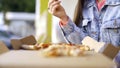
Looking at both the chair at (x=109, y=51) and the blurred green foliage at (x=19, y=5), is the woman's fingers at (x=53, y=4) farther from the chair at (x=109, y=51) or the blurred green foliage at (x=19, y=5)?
the blurred green foliage at (x=19, y=5)

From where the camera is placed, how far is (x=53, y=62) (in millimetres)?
747

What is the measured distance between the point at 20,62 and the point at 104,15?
59cm

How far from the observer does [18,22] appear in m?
17.8

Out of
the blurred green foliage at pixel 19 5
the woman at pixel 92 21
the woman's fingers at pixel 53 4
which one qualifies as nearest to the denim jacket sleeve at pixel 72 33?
the woman at pixel 92 21

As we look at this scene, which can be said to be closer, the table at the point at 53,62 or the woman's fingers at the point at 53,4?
the table at the point at 53,62

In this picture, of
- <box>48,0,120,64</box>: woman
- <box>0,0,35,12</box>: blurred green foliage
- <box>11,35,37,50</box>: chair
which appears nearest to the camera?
<box>11,35,37,50</box>: chair

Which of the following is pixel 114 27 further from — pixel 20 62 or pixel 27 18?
pixel 27 18

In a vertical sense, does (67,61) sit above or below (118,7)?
below

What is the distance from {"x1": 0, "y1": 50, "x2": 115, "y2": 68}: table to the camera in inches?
28.8

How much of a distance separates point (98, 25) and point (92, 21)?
0.03 metres

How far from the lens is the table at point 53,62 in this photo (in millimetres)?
731

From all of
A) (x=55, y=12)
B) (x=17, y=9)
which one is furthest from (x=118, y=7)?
A: (x=17, y=9)

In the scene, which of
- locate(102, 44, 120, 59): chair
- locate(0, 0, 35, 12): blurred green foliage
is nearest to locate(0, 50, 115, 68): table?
locate(102, 44, 120, 59): chair

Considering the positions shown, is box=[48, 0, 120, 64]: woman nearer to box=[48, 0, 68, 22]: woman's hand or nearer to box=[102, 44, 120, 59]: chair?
box=[48, 0, 68, 22]: woman's hand
